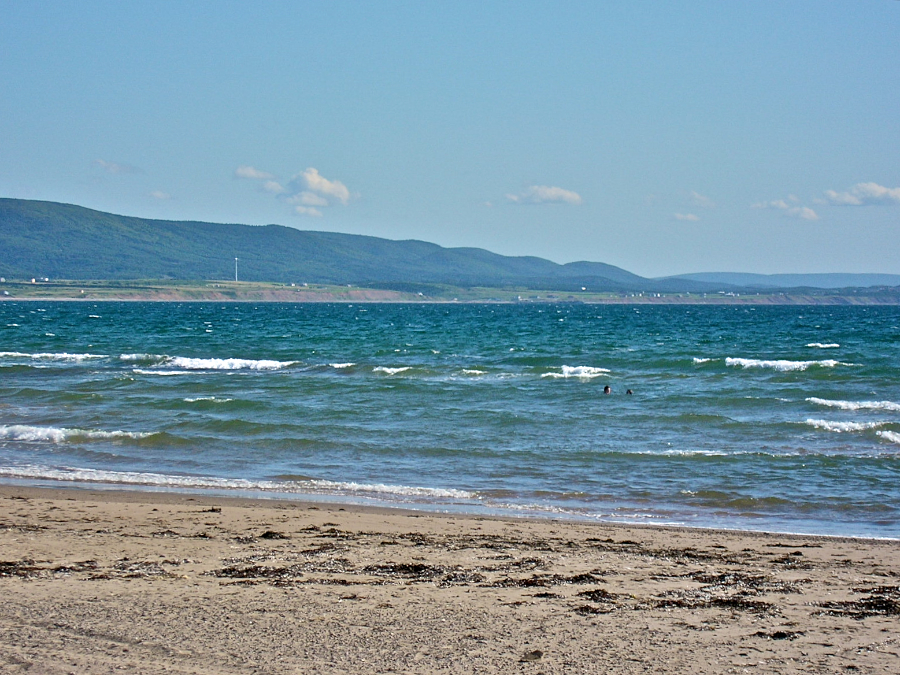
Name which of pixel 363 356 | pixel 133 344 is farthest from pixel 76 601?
pixel 133 344

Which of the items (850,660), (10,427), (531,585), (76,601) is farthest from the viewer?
(10,427)

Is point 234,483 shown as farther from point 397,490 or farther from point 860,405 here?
point 860,405

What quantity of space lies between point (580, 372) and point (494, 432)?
14550 mm

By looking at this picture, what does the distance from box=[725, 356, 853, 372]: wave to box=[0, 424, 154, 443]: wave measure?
2528 centimetres

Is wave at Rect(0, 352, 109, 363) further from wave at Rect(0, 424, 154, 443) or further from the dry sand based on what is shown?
the dry sand

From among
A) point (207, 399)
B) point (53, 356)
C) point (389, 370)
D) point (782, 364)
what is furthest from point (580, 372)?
point (53, 356)

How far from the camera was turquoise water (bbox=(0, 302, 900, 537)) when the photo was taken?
14195 millimetres

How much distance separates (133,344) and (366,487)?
4082 centimetres

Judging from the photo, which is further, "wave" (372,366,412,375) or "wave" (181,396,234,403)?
"wave" (372,366,412,375)

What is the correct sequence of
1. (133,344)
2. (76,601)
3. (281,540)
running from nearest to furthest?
(76,601) < (281,540) < (133,344)

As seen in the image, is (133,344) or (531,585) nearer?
(531,585)

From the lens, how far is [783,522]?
12.5 meters

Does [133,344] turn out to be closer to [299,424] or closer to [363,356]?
[363,356]

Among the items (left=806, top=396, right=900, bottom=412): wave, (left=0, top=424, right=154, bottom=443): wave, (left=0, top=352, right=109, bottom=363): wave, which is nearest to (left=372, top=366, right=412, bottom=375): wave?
(left=0, top=352, right=109, bottom=363): wave
